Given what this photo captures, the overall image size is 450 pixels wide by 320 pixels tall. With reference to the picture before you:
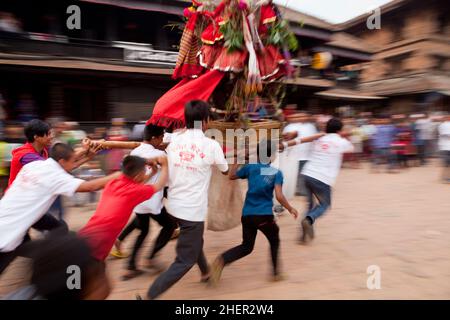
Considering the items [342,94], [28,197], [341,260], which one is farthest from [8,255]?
[342,94]

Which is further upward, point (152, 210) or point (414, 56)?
point (414, 56)

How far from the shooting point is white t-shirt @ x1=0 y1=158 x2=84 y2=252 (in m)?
2.41

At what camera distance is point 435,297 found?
2967 millimetres

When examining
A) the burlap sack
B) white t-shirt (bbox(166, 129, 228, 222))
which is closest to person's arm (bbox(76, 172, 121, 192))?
white t-shirt (bbox(166, 129, 228, 222))

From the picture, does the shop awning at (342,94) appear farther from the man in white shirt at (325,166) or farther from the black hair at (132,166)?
the black hair at (132,166)

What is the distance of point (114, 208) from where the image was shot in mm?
2490

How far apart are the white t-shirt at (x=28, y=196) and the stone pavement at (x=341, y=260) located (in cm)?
33

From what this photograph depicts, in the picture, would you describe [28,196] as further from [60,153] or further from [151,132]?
[151,132]

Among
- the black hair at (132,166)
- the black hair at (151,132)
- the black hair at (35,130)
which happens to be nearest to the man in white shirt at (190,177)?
the black hair at (132,166)

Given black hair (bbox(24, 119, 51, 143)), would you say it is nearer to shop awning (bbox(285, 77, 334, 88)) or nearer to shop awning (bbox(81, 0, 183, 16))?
shop awning (bbox(81, 0, 183, 16))

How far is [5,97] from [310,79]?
36.3 feet

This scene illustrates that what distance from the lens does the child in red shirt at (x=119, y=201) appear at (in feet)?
7.91

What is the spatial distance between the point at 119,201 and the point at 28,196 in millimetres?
617

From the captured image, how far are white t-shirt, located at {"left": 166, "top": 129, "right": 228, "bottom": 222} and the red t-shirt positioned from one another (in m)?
0.21
